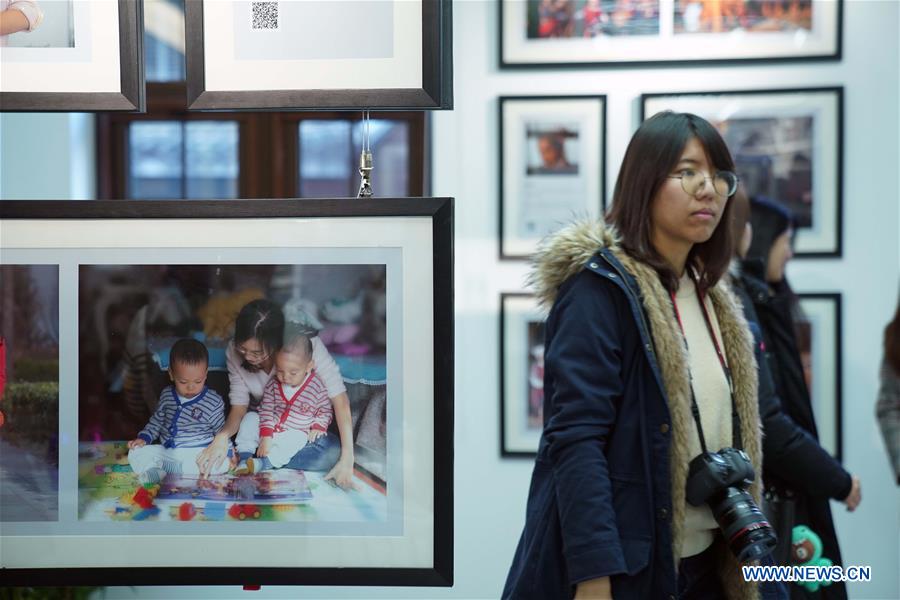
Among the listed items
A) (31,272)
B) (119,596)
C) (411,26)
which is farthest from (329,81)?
(119,596)

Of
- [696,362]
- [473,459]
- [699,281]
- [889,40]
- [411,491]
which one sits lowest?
[473,459]

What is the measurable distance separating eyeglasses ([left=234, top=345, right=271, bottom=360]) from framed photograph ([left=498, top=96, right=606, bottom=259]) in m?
1.51

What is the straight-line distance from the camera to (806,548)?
91.7 inches

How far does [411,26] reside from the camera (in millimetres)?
1470

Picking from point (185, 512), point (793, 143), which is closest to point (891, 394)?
point (793, 143)

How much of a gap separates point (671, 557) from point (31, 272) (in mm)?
1182

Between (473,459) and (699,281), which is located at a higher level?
(699,281)

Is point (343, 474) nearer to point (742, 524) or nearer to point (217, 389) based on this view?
point (217, 389)

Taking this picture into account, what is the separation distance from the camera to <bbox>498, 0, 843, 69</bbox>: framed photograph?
2848 millimetres

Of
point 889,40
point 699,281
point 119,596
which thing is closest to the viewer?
point 699,281

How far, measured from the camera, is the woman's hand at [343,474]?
4.96ft

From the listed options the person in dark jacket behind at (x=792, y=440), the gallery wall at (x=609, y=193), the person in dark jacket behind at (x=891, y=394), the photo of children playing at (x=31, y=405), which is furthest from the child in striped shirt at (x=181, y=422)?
the person in dark jacket behind at (x=891, y=394)

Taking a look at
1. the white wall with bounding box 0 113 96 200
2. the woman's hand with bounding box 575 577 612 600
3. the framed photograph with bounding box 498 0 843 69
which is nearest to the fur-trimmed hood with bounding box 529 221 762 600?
the woman's hand with bounding box 575 577 612 600

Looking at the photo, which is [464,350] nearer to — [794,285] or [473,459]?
[473,459]
